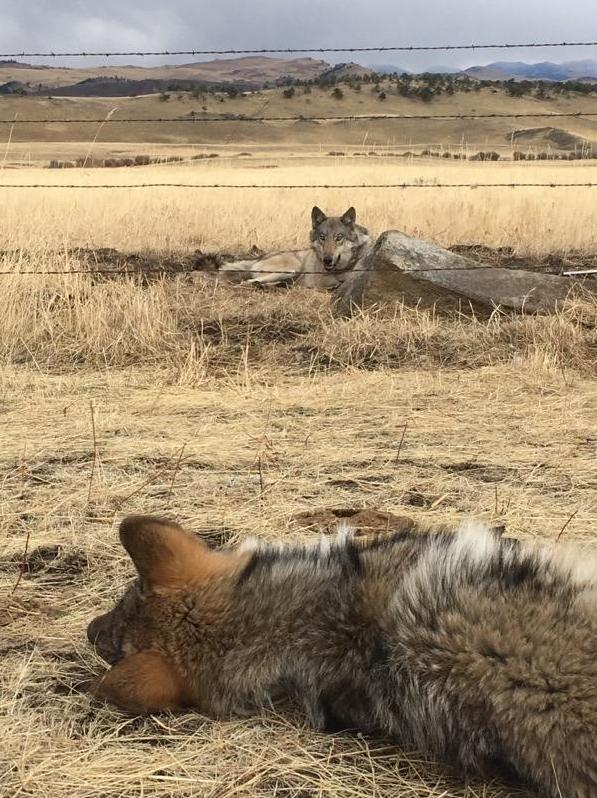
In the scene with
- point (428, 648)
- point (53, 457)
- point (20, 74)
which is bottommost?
point (53, 457)

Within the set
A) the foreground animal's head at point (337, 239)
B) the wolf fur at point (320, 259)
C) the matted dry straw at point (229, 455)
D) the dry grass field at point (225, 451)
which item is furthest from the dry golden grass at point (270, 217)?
the matted dry straw at point (229, 455)

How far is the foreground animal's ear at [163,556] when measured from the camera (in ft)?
9.45

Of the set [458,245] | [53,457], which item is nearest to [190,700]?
[53,457]

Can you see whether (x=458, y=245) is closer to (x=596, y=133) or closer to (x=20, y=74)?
(x=596, y=133)

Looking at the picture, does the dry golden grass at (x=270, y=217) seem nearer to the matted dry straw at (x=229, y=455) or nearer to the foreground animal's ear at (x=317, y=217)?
the foreground animal's ear at (x=317, y=217)

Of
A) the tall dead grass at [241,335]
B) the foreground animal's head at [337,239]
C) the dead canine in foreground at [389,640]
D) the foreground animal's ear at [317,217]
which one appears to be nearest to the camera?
the dead canine in foreground at [389,640]

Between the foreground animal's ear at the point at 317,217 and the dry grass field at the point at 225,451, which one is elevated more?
the foreground animal's ear at the point at 317,217

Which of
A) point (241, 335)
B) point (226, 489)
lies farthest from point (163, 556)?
point (241, 335)

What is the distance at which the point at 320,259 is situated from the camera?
509 inches

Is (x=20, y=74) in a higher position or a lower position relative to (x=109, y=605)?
higher

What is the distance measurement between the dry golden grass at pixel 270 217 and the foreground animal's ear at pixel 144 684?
27.4 feet

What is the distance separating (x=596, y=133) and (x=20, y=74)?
153 meters

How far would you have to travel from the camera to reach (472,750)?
241cm

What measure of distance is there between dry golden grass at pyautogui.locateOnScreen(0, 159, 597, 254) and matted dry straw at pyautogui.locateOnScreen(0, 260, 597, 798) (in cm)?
300
